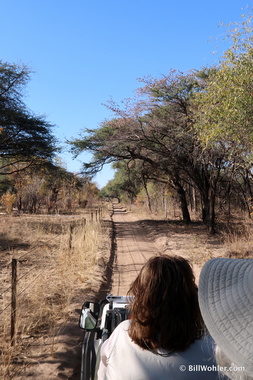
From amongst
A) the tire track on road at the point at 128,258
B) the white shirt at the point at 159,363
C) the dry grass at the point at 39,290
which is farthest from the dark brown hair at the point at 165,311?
the tire track on road at the point at 128,258

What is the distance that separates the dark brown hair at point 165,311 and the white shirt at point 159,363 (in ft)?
0.13

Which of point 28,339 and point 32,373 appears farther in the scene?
point 28,339

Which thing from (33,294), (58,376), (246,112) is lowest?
(58,376)

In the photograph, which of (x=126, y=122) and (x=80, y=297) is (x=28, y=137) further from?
(x=80, y=297)

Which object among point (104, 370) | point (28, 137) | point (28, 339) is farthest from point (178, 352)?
point (28, 137)

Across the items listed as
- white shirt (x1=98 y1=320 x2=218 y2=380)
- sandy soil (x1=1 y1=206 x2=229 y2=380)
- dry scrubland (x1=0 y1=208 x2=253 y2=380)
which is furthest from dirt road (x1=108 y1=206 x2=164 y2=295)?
white shirt (x1=98 y1=320 x2=218 y2=380)

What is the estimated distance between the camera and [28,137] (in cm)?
1839

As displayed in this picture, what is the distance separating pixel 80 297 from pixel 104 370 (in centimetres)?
498

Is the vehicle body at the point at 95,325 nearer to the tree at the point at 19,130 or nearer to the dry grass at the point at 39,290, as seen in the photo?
the dry grass at the point at 39,290

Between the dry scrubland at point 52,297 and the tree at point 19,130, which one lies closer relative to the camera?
the dry scrubland at point 52,297

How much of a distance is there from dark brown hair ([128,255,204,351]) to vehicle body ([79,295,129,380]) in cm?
115

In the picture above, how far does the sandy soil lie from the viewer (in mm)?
4207

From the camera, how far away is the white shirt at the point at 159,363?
74.5 inches

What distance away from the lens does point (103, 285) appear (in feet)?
27.6
